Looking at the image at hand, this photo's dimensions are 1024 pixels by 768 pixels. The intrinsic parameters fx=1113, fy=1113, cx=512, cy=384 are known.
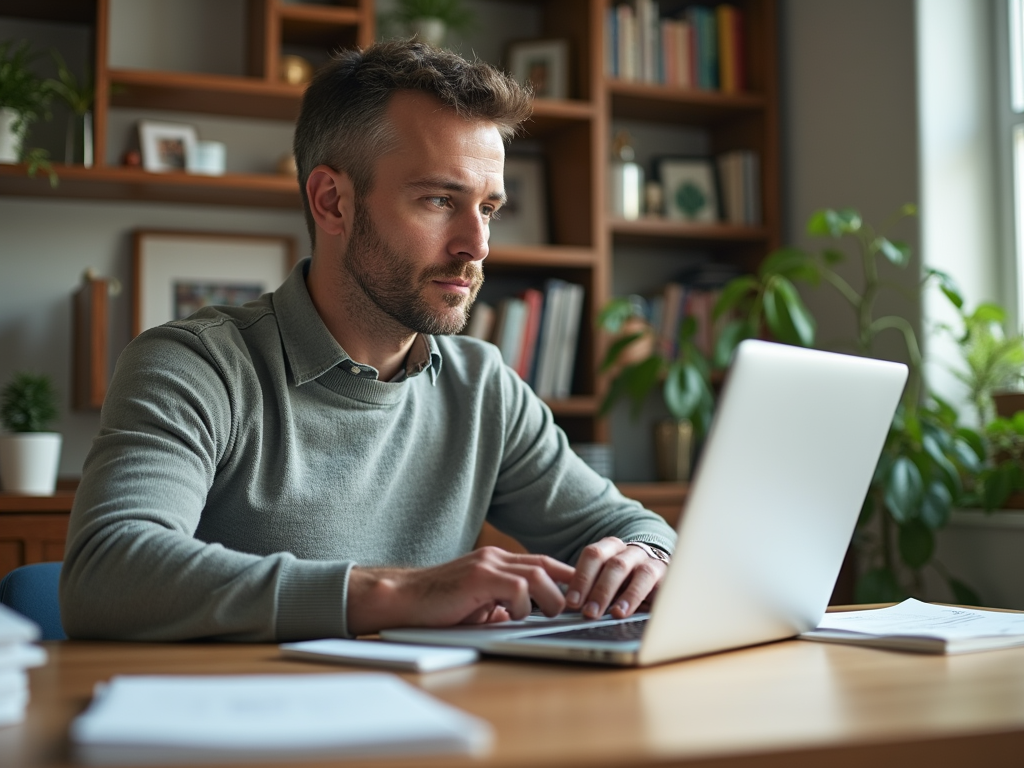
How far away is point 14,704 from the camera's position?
2.21 ft

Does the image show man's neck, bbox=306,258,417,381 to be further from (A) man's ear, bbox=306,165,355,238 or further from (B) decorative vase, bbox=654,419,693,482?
(B) decorative vase, bbox=654,419,693,482

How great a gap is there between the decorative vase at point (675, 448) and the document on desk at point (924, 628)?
6.52 feet

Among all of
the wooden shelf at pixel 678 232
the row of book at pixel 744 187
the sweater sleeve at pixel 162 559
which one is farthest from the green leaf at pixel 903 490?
the sweater sleeve at pixel 162 559

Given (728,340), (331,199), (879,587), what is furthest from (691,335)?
(331,199)

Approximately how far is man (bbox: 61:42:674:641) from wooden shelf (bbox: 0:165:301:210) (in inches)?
45.8

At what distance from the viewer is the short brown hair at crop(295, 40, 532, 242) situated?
1.53 meters

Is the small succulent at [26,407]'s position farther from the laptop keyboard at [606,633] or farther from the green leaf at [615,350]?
the laptop keyboard at [606,633]

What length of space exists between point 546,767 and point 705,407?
246 centimetres

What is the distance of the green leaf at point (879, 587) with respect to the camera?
2680 millimetres

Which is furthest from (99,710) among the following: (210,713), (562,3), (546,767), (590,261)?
(562,3)

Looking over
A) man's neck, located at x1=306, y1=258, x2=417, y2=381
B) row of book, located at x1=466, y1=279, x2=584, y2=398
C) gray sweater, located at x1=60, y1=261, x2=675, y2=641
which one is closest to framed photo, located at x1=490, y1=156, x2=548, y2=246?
row of book, located at x1=466, y1=279, x2=584, y2=398

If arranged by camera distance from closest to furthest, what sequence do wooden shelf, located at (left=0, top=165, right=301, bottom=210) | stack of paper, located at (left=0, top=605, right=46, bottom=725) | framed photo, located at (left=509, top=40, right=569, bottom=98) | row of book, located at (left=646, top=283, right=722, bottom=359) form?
stack of paper, located at (left=0, top=605, right=46, bottom=725)
wooden shelf, located at (left=0, top=165, right=301, bottom=210)
framed photo, located at (left=509, top=40, right=569, bottom=98)
row of book, located at (left=646, top=283, right=722, bottom=359)

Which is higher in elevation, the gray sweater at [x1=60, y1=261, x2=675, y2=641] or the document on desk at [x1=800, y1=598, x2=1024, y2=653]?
the gray sweater at [x1=60, y1=261, x2=675, y2=641]

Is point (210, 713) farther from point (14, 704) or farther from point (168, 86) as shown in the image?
point (168, 86)
